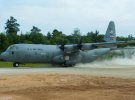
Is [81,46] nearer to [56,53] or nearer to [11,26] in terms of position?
[56,53]

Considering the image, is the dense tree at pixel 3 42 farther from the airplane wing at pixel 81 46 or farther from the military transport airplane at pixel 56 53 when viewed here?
the airplane wing at pixel 81 46

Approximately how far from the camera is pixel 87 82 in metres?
23.5

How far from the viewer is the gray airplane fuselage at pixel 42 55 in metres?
47.6

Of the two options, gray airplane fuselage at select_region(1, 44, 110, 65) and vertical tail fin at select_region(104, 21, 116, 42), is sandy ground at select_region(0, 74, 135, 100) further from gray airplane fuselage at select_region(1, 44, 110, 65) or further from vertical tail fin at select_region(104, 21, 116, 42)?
vertical tail fin at select_region(104, 21, 116, 42)

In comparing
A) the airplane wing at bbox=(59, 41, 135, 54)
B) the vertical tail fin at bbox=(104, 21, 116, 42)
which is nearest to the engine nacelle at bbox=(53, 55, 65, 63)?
the airplane wing at bbox=(59, 41, 135, 54)

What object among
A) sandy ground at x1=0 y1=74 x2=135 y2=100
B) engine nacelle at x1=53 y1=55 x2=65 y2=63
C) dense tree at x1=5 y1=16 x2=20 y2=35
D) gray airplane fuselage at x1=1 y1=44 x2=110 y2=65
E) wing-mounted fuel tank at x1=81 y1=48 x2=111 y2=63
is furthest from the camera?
dense tree at x1=5 y1=16 x2=20 y2=35

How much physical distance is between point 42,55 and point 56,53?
6.53 ft

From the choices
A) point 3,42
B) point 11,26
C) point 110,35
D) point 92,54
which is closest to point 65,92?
point 92,54

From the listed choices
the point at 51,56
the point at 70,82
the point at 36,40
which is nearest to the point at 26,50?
the point at 51,56

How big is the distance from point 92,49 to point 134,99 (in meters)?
35.6

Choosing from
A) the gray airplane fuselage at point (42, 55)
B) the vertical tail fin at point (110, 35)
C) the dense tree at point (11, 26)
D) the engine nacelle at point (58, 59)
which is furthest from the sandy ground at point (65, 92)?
the dense tree at point (11, 26)

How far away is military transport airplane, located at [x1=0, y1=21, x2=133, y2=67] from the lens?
4762 cm

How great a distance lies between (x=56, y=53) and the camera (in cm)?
5003

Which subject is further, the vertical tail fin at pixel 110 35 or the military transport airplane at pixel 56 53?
the vertical tail fin at pixel 110 35
